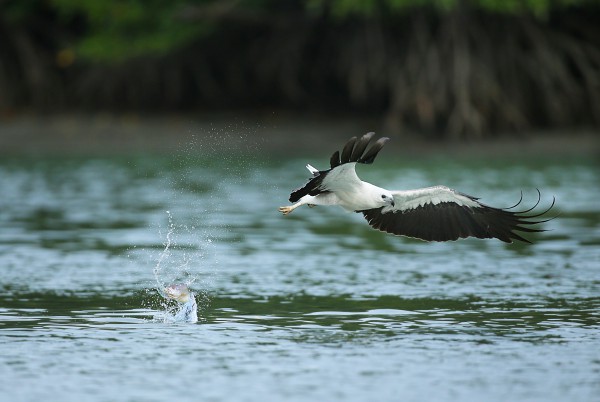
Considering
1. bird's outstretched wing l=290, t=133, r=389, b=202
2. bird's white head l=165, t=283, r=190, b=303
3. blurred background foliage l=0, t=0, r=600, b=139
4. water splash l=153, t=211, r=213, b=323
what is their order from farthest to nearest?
blurred background foliage l=0, t=0, r=600, b=139 → water splash l=153, t=211, r=213, b=323 → bird's white head l=165, t=283, r=190, b=303 → bird's outstretched wing l=290, t=133, r=389, b=202

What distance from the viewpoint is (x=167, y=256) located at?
13.8m

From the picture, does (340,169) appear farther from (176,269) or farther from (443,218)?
(176,269)

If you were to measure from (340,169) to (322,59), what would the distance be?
19.3 metres

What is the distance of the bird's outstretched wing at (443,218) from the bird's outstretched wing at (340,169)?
940 mm

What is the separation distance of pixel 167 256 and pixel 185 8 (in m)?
13.5

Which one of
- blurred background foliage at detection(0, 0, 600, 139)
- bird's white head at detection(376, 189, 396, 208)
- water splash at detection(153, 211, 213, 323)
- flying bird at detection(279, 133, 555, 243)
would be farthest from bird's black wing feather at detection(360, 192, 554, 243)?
blurred background foliage at detection(0, 0, 600, 139)

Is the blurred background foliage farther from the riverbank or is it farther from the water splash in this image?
the water splash

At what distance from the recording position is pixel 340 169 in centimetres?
945

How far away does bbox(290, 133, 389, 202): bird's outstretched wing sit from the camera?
8.95 metres

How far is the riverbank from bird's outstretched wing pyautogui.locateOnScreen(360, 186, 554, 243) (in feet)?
42.5

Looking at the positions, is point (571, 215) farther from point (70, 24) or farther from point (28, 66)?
point (70, 24)

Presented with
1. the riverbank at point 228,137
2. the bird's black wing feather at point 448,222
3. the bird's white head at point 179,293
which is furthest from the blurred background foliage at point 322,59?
the bird's white head at point 179,293

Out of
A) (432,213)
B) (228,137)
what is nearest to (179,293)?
(432,213)

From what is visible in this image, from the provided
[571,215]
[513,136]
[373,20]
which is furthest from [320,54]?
[571,215]
